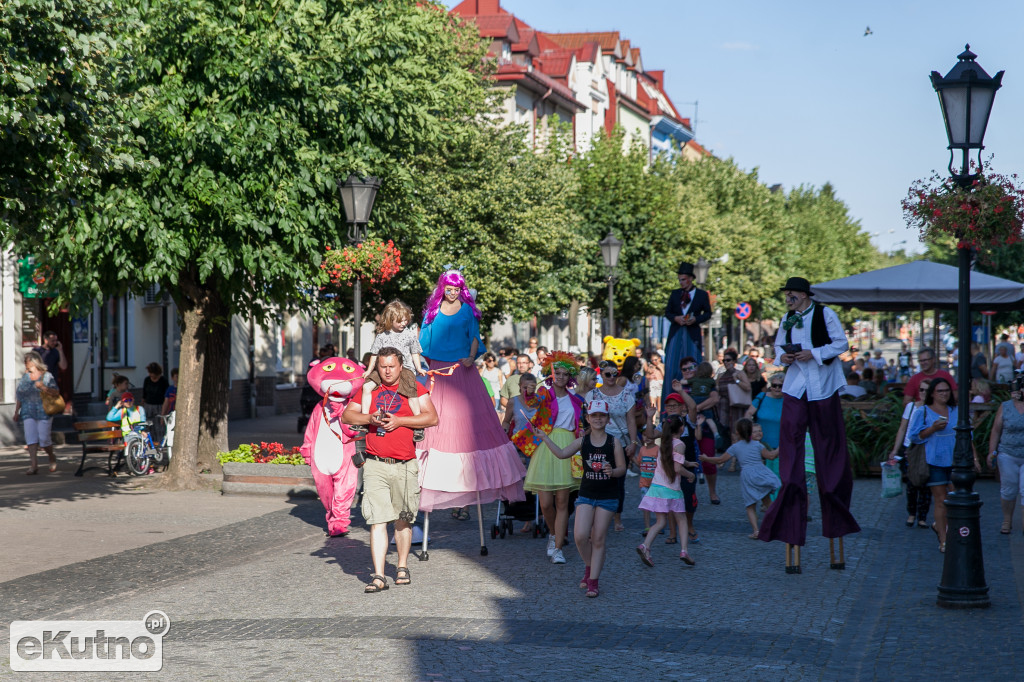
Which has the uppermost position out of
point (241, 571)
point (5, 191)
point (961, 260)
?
point (5, 191)

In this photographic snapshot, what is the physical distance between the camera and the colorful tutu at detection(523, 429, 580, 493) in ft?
32.6

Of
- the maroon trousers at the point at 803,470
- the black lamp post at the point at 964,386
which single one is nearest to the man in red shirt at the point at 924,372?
the maroon trousers at the point at 803,470

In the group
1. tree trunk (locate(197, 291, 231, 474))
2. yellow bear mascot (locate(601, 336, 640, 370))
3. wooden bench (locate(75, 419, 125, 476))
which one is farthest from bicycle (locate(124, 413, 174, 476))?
yellow bear mascot (locate(601, 336, 640, 370))

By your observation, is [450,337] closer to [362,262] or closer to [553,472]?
[553,472]

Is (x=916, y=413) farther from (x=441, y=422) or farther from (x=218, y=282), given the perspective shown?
(x=218, y=282)

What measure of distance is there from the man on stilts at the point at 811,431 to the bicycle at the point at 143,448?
387 inches

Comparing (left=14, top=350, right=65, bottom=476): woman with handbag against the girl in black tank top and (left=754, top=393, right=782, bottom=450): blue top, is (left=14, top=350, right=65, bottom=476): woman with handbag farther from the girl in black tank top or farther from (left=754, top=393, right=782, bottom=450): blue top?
the girl in black tank top

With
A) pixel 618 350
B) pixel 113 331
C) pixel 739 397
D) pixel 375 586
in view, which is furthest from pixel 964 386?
pixel 113 331

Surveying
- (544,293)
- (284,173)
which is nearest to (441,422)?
(284,173)

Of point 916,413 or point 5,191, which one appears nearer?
point 5,191

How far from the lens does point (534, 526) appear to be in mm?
11391

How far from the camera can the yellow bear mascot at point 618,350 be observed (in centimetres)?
1391

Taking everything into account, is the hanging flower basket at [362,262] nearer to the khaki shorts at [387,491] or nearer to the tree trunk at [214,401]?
the tree trunk at [214,401]

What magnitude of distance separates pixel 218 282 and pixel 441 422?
5432 mm
